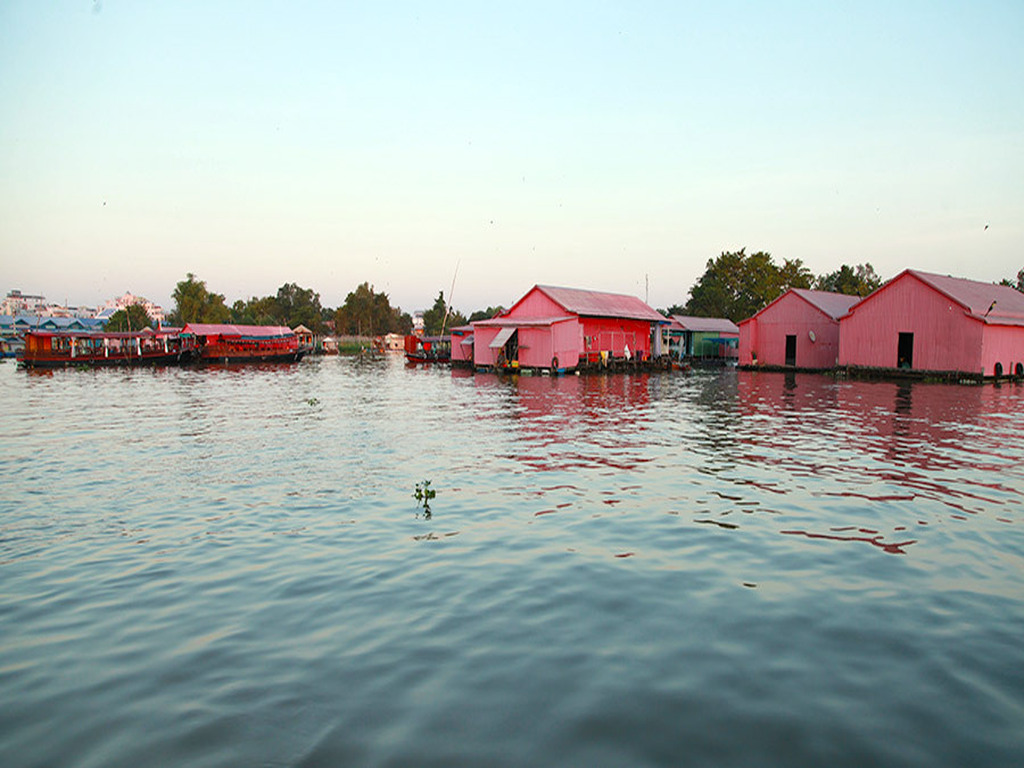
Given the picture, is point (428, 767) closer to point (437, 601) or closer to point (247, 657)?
point (247, 657)

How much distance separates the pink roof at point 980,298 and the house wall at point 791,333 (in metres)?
7.64

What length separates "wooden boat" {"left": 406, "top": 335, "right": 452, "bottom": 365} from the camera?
62.5 m

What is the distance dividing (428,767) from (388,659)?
1.46 m

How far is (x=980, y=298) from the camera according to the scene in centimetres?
3800

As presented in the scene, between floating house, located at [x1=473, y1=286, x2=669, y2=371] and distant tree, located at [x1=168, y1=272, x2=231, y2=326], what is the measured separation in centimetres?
8310

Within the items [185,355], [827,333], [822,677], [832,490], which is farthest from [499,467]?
[185,355]

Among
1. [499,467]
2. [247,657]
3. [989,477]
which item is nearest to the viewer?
[247,657]

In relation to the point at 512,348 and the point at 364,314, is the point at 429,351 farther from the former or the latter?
the point at 364,314

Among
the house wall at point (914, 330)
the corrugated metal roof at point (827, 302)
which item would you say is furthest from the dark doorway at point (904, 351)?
the corrugated metal roof at point (827, 302)

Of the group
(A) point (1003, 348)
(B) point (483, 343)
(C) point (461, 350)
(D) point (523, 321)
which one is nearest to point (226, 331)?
(C) point (461, 350)

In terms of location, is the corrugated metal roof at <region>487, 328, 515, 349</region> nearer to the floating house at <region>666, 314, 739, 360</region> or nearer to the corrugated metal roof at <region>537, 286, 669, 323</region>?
the corrugated metal roof at <region>537, 286, 669, 323</region>

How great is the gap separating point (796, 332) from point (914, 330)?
10.1 metres

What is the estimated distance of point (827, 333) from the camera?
45.4 metres

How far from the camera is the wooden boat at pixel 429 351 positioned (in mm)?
62531
